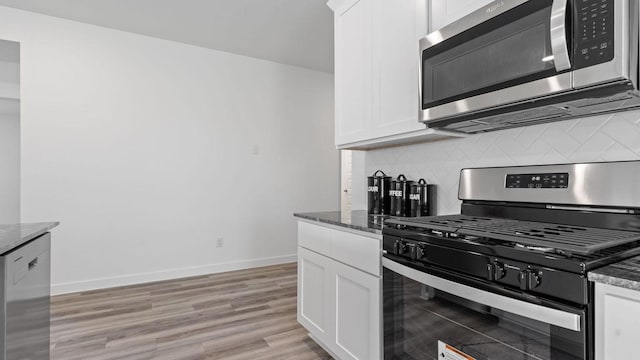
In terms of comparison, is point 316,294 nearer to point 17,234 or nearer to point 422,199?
point 422,199

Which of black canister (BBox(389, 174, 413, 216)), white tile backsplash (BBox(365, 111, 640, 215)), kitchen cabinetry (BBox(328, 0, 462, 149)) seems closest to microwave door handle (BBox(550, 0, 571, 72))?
white tile backsplash (BBox(365, 111, 640, 215))

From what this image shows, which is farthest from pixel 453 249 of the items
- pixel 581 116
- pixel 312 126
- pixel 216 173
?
pixel 312 126

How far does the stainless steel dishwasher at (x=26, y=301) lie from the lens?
1.18m

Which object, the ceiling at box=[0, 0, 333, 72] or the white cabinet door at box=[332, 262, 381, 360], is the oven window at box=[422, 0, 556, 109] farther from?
the ceiling at box=[0, 0, 333, 72]

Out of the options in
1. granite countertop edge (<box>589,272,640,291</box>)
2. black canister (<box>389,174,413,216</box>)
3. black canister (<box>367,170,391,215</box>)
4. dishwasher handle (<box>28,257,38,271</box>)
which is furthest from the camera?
black canister (<box>367,170,391,215</box>)

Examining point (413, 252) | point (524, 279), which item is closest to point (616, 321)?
point (524, 279)

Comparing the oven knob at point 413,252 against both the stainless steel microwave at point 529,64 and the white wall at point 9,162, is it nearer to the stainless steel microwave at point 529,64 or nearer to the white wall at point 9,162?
the stainless steel microwave at point 529,64

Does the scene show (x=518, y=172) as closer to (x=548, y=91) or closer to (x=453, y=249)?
(x=548, y=91)

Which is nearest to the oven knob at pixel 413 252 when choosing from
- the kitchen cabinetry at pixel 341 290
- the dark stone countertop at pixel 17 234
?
the kitchen cabinetry at pixel 341 290

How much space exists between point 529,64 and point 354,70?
1.24 m

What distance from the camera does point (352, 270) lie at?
1736 millimetres

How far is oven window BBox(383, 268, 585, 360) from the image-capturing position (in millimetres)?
892

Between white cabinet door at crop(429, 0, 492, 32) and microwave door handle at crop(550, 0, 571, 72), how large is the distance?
1.31 feet

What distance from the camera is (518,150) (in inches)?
62.8
